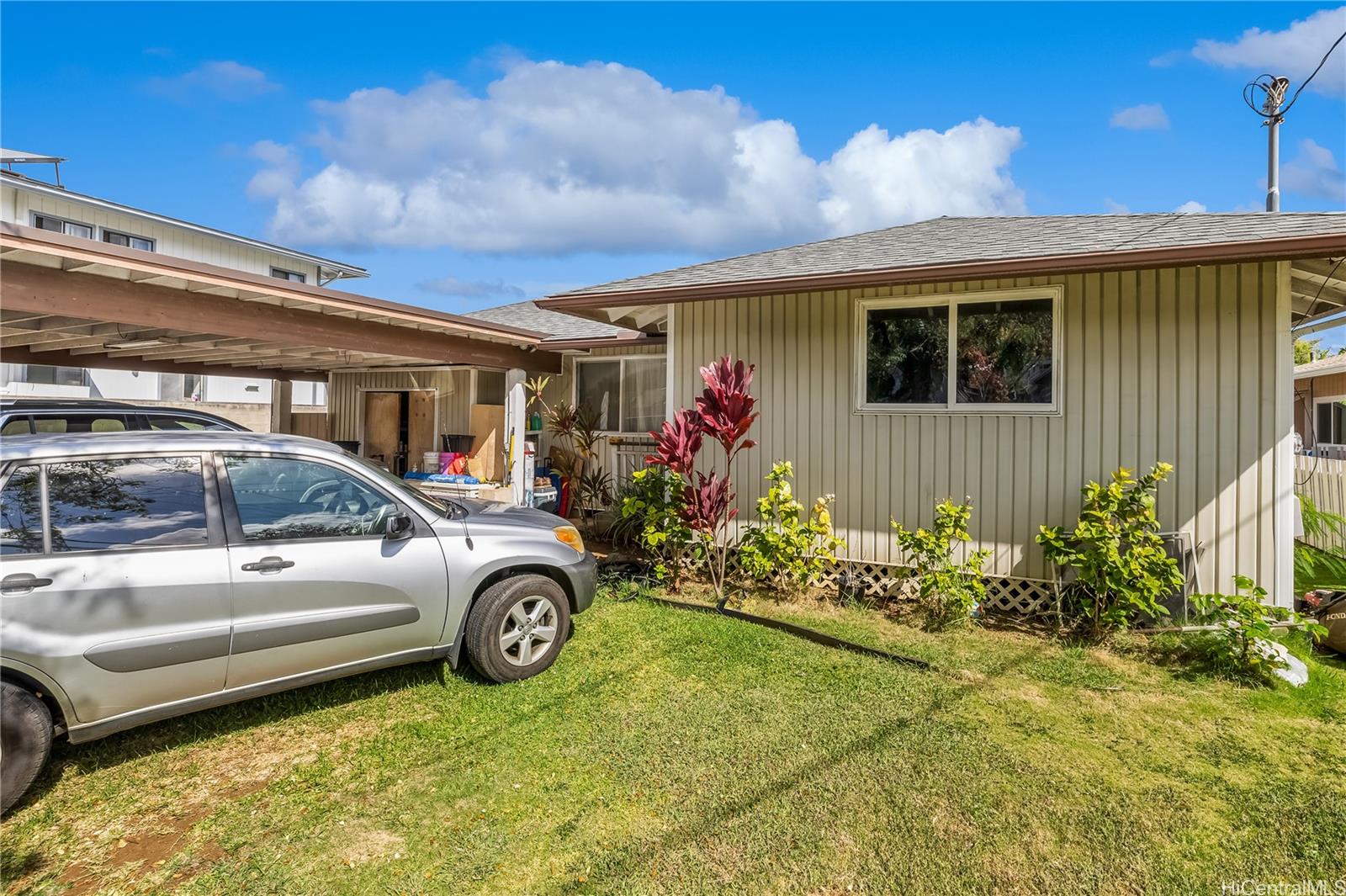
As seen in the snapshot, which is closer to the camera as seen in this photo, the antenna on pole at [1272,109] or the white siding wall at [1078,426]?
the white siding wall at [1078,426]

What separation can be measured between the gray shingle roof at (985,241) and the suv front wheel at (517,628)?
3.70 m

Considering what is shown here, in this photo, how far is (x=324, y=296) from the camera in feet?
18.2

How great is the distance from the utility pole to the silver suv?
12789 millimetres

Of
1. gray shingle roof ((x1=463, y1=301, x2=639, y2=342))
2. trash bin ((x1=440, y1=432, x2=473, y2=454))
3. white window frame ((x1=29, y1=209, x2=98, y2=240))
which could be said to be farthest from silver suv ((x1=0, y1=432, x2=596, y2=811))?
white window frame ((x1=29, y1=209, x2=98, y2=240))

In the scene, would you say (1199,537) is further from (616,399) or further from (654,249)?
(654,249)

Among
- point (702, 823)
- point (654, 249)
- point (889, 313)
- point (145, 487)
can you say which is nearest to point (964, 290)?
point (889, 313)

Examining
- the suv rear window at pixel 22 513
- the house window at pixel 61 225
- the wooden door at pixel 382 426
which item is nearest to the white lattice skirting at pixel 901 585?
the suv rear window at pixel 22 513

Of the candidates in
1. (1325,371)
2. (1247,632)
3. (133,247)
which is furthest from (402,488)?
(1325,371)

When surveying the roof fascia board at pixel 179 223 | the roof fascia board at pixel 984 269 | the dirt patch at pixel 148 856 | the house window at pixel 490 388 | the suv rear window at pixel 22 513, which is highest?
the roof fascia board at pixel 179 223

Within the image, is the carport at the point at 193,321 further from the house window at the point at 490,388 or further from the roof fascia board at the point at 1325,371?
the roof fascia board at the point at 1325,371

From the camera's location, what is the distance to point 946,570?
5676 millimetres

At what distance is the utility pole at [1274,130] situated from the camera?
33.7ft

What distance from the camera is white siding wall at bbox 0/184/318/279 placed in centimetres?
1311

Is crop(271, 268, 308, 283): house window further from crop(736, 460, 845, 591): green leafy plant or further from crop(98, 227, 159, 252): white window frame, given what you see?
crop(736, 460, 845, 591): green leafy plant
